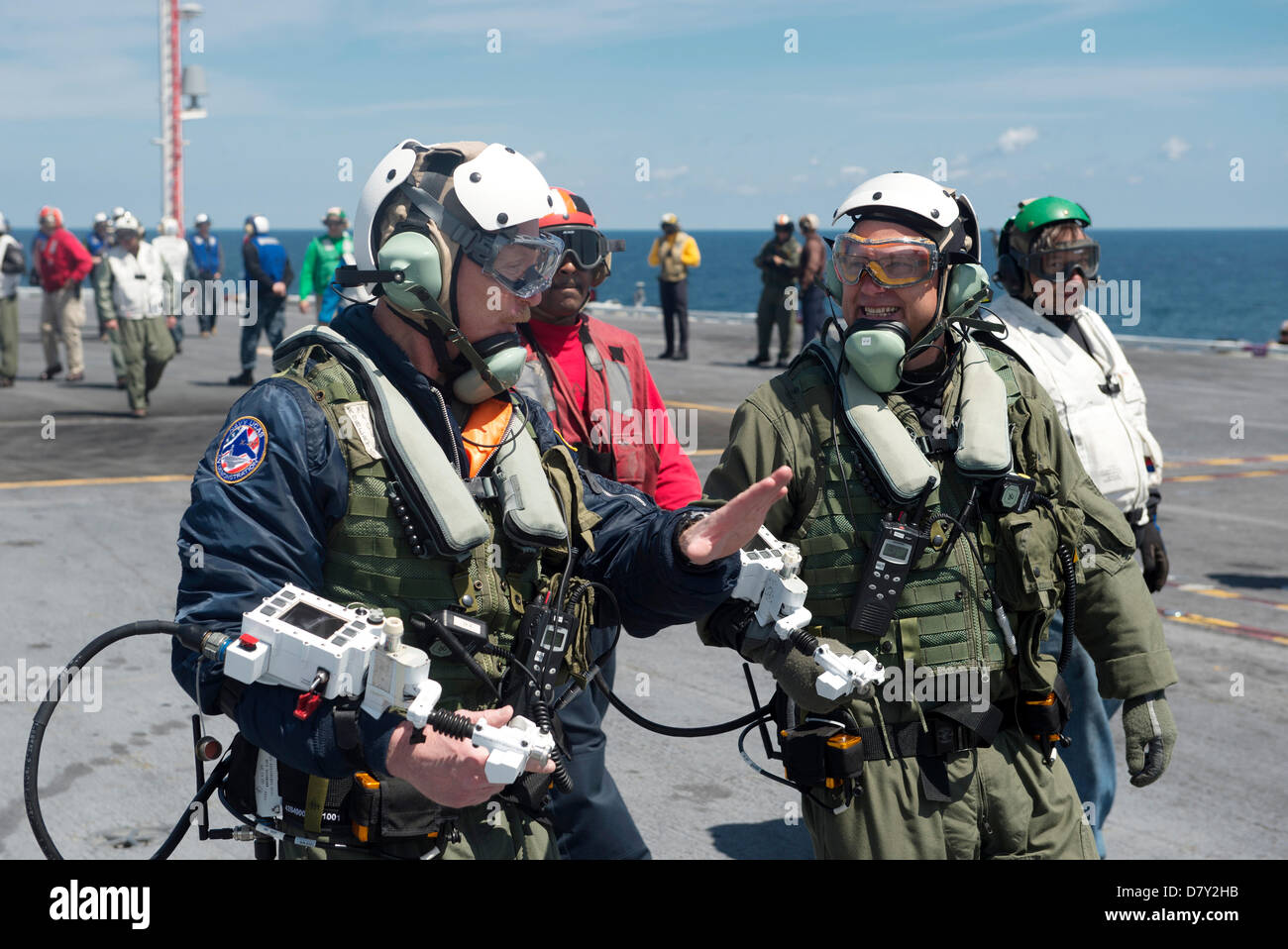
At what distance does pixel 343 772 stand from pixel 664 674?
16.0 feet

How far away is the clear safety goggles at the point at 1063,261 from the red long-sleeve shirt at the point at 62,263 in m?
15.5

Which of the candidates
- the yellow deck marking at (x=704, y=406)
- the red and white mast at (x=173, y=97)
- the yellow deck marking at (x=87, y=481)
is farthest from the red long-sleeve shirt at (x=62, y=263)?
the red and white mast at (x=173, y=97)

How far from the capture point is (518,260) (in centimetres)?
278

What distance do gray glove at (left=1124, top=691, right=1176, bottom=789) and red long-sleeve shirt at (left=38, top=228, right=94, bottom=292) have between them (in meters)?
16.9

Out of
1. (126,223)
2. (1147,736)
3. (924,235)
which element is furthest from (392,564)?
(126,223)

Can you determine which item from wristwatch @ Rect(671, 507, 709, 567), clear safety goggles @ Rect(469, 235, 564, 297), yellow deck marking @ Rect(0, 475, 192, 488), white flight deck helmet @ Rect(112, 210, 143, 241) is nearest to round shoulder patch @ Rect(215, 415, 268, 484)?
clear safety goggles @ Rect(469, 235, 564, 297)

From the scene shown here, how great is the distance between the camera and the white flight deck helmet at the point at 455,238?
2715 mm

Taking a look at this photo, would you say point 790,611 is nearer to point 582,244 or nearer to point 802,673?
point 802,673

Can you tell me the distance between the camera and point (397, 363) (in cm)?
273

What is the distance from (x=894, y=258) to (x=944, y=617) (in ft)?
3.07
